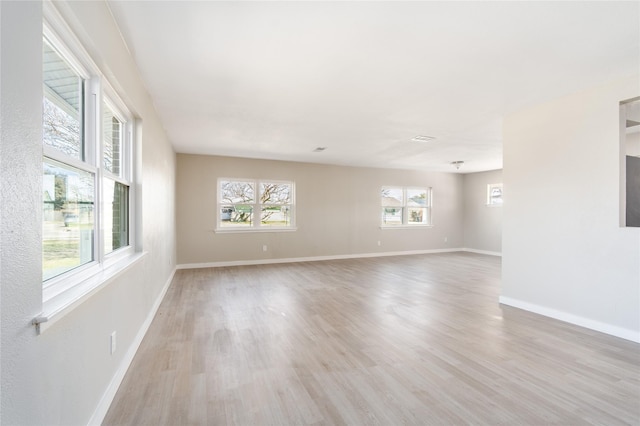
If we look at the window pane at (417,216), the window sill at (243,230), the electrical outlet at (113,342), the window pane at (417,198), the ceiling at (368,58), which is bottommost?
the electrical outlet at (113,342)

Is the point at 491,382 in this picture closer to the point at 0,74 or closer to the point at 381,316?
the point at 381,316

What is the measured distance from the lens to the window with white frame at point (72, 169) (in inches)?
51.6

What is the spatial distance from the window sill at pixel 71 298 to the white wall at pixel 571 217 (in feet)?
13.9

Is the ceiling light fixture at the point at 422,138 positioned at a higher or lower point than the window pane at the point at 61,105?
higher

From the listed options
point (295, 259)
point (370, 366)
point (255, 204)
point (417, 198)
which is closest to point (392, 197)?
point (417, 198)

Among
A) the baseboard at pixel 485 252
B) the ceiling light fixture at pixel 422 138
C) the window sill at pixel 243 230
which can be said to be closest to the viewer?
the ceiling light fixture at pixel 422 138

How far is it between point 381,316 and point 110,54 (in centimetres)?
339

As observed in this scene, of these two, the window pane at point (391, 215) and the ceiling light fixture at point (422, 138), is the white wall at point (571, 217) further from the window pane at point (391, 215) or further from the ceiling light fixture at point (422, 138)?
the window pane at point (391, 215)

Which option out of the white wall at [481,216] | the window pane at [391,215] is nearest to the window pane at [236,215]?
the window pane at [391,215]

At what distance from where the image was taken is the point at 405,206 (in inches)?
345

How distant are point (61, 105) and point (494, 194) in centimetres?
941

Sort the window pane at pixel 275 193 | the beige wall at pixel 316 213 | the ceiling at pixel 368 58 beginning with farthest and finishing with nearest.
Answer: the window pane at pixel 275 193
the beige wall at pixel 316 213
the ceiling at pixel 368 58

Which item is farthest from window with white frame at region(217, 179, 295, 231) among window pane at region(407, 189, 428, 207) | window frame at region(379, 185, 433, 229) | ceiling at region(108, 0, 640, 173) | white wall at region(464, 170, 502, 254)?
white wall at region(464, 170, 502, 254)

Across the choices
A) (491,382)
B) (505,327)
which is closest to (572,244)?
(505,327)
